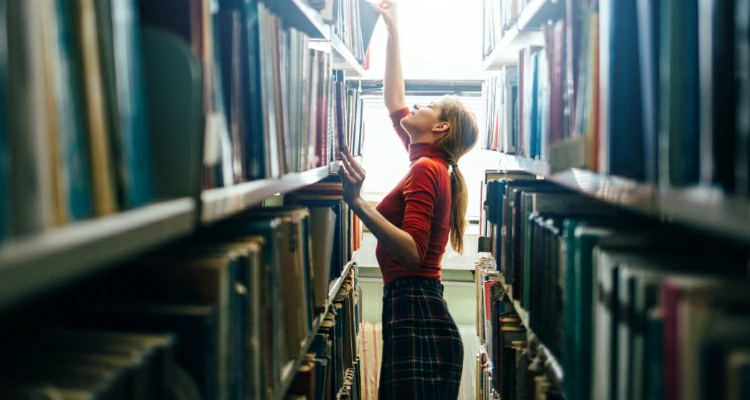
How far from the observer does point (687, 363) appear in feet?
1.82

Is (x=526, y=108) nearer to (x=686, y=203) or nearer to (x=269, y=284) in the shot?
(x=269, y=284)

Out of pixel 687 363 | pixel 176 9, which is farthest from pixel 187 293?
pixel 687 363

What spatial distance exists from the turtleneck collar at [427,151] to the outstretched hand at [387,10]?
57cm

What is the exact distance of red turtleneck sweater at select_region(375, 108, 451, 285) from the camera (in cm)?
194

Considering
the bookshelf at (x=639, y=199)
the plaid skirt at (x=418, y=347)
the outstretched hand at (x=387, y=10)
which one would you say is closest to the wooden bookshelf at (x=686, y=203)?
the bookshelf at (x=639, y=199)

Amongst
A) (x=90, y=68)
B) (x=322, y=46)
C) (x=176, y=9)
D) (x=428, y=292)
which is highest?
(x=322, y=46)

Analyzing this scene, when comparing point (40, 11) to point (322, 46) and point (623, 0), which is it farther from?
point (322, 46)

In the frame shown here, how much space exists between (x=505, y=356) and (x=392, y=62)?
1324mm

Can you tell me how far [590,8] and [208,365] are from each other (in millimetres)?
807

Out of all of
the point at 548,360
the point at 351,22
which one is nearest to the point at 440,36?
the point at 351,22

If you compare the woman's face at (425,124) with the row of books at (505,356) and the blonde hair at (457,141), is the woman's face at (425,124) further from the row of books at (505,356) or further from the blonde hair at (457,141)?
the row of books at (505,356)

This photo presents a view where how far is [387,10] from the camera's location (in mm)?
2543

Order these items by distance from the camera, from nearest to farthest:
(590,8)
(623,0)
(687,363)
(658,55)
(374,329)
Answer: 1. (687,363)
2. (658,55)
3. (623,0)
4. (590,8)
5. (374,329)

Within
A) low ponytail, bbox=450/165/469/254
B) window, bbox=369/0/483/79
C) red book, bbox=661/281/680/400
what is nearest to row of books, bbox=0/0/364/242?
red book, bbox=661/281/680/400
